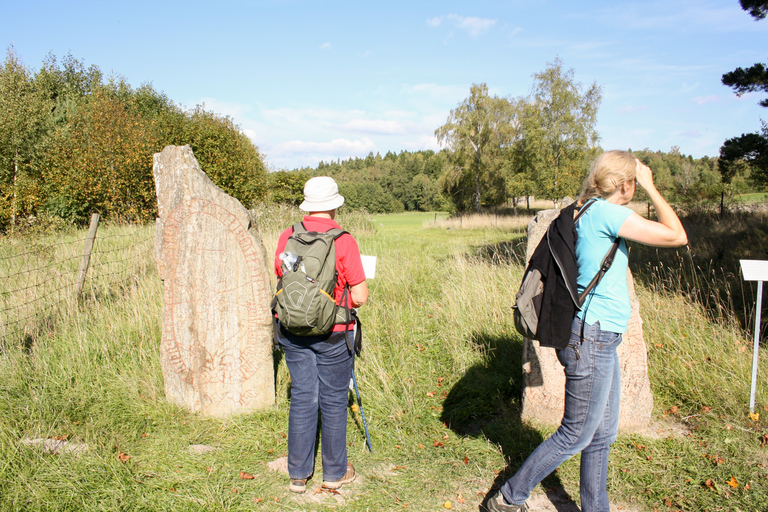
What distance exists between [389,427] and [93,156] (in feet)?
54.4

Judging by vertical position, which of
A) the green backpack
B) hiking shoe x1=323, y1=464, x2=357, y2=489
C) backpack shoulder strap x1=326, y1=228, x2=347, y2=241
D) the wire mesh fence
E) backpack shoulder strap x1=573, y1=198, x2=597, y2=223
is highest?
backpack shoulder strap x1=573, y1=198, x2=597, y2=223

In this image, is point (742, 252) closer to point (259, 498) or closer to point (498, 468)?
point (498, 468)

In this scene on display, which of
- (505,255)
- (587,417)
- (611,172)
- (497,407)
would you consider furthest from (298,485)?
(505,255)

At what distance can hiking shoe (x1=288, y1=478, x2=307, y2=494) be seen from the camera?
9.74 ft

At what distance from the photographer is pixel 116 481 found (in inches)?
112

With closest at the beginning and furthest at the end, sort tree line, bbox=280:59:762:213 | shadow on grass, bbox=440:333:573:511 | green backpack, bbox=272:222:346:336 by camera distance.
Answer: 1. green backpack, bbox=272:222:346:336
2. shadow on grass, bbox=440:333:573:511
3. tree line, bbox=280:59:762:213

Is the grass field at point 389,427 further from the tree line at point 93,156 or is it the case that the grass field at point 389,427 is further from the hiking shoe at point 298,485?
the tree line at point 93,156

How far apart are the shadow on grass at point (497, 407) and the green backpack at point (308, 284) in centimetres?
166

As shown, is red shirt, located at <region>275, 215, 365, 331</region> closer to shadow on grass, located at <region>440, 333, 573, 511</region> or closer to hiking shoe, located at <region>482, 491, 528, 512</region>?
hiking shoe, located at <region>482, 491, 528, 512</region>

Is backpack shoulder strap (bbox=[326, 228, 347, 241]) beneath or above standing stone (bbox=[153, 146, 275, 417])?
above

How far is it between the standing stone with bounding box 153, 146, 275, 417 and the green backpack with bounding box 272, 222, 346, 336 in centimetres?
131

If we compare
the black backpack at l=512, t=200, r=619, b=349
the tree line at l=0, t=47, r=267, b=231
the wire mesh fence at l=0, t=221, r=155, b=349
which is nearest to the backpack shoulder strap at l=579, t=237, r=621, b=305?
the black backpack at l=512, t=200, r=619, b=349

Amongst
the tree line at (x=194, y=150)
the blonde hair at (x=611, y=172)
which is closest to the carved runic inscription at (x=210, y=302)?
the blonde hair at (x=611, y=172)

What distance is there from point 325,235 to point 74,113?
3213cm
